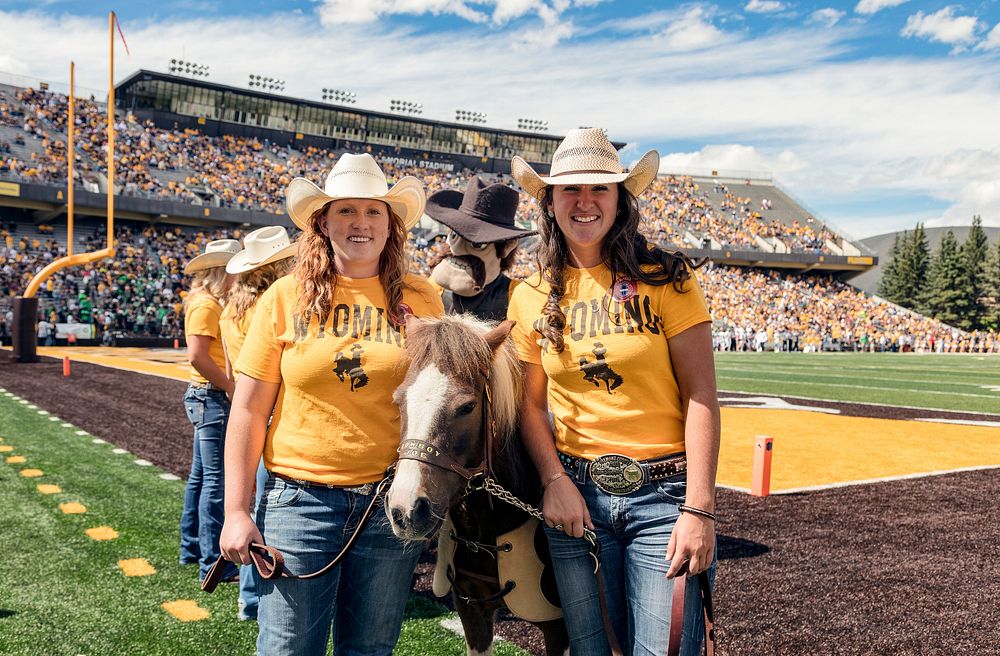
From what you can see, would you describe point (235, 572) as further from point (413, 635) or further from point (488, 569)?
point (488, 569)

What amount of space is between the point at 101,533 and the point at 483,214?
3858mm

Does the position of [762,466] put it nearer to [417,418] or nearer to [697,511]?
[697,511]

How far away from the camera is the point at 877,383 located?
19562 millimetres

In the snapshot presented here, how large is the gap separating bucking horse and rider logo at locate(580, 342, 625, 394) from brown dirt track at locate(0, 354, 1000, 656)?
217 centimetres

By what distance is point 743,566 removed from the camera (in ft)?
16.5

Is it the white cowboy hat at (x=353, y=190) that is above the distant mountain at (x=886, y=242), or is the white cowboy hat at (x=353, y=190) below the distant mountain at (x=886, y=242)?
below

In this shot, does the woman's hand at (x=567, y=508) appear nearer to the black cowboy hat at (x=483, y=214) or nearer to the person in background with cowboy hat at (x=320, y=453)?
the person in background with cowboy hat at (x=320, y=453)

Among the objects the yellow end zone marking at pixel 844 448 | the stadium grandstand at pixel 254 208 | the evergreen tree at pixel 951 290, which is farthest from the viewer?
the evergreen tree at pixel 951 290

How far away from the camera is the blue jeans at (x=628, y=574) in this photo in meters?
2.07

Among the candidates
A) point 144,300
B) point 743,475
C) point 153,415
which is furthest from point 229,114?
point 743,475

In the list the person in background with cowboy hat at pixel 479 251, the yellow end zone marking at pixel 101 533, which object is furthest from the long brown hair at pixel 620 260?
the yellow end zone marking at pixel 101 533

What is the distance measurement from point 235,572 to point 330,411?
10.2 ft

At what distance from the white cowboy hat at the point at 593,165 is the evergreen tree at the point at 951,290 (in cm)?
7032

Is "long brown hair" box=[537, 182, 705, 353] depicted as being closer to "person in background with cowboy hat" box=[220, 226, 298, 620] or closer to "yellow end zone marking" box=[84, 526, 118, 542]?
"person in background with cowboy hat" box=[220, 226, 298, 620]
